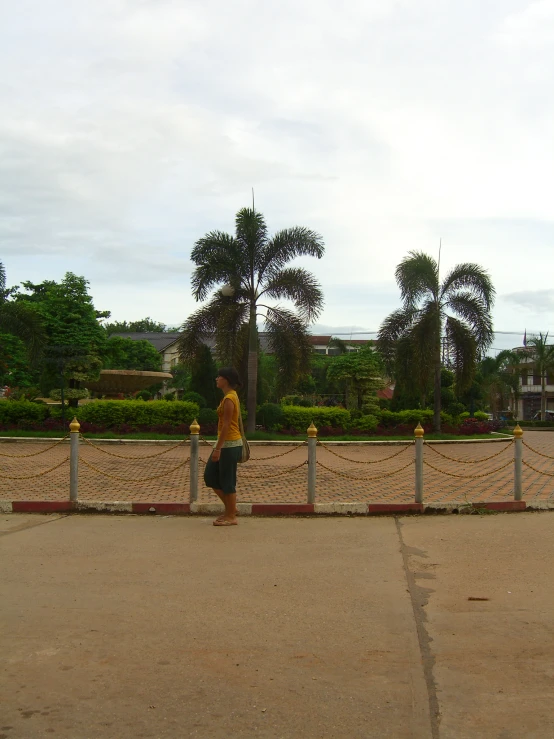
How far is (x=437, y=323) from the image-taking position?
2395 centimetres

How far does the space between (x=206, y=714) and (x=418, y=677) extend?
1110 mm

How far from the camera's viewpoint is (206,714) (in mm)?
3225

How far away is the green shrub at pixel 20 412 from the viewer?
23.2 m

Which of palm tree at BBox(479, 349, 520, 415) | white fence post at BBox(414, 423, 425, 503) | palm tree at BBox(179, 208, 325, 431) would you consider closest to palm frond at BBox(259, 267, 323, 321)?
palm tree at BBox(179, 208, 325, 431)

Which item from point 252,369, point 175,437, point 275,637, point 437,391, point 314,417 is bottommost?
point 175,437

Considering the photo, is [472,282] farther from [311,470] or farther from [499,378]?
[499,378]

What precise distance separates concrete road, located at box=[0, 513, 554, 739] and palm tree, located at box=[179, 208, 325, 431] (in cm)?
1513

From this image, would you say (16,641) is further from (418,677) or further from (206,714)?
(418,677)

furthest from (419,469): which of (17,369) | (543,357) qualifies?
(543,357)

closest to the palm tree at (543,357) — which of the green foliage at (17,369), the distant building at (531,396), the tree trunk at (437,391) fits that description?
the distant building at (531,396)

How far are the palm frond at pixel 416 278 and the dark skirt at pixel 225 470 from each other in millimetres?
17301

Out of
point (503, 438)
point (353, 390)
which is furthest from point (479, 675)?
point (353, 390)

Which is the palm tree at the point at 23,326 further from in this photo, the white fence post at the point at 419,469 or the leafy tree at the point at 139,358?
the leafy tree at the point at 139,358

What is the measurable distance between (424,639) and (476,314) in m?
21.0
